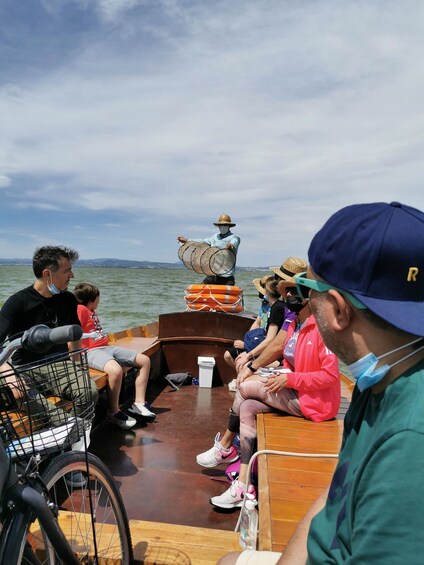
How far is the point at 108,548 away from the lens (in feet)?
5.48

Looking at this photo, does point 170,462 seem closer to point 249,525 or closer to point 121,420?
point 121,420

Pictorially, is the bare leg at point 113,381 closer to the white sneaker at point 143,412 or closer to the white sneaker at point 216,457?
the white sneaker at point 143,412

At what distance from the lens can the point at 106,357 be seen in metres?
3.73

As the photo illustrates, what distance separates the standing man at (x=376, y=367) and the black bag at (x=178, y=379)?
13.9ft

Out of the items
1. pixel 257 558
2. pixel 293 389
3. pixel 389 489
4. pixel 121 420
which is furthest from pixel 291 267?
pixel 389 489

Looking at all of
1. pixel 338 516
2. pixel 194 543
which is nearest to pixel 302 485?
pixel 194 543

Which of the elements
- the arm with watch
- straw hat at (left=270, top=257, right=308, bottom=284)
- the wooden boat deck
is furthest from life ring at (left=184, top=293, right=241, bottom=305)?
the arm with watch

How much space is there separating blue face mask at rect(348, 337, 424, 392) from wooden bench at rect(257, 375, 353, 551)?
3.55 feet

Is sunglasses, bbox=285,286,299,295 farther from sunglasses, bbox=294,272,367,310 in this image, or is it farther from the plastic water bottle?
sunglasses, bbox=294,272,367,310

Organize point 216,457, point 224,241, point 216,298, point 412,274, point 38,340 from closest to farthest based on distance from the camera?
point 412,274 < point 38,340 < point 216,457 < point 216,298 < point 224,241

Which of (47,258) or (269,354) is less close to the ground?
(47,258)

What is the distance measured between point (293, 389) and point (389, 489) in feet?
7.07

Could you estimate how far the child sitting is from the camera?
365 centimetres

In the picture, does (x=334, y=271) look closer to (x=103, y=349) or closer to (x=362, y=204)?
(x=362, y=204)
